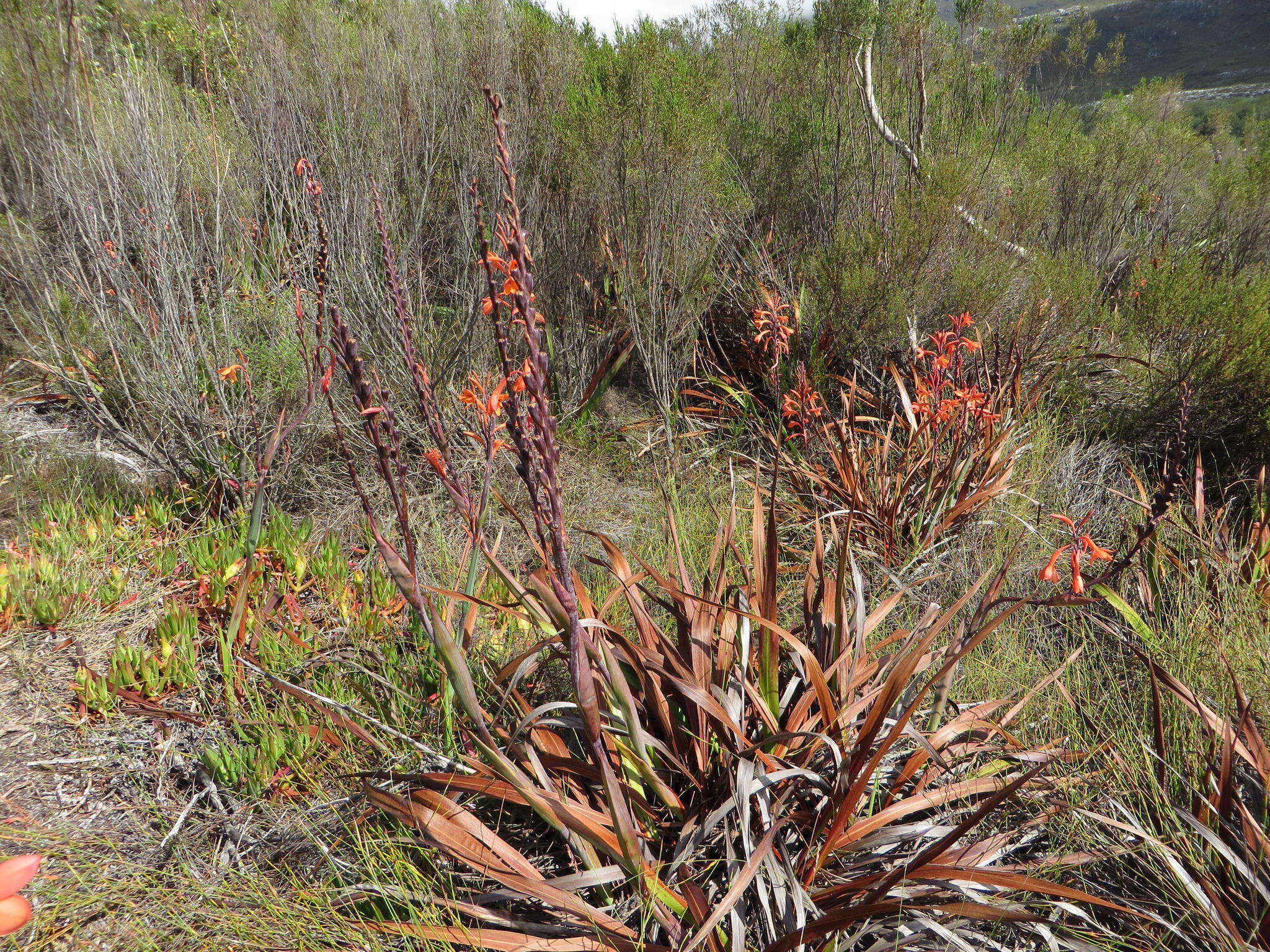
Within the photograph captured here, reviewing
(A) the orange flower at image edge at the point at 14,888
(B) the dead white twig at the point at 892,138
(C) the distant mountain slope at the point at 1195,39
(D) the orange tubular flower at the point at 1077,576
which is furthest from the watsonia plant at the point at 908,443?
(C) the distant mountain slope at the point at 1195,39

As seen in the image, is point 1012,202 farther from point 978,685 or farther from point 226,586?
point 226,586

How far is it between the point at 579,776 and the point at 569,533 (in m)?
1.96

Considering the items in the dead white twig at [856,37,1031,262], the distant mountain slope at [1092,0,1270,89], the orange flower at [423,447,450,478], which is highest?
the distant mountain slope at [1092,0,1270,89]

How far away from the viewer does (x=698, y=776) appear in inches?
76.9

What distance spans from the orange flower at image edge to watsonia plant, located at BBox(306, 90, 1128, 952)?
2.25 ft

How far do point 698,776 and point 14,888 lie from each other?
5.12 ft

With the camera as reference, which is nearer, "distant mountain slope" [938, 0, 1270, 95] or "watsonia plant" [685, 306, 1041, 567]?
"watsonia plant" [685, 306, 1041, 567]

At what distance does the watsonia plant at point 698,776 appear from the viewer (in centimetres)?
152

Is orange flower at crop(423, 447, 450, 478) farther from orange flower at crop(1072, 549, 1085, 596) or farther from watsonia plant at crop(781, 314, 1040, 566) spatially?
watsonia plant at crop(781, 314, 1040, 566)

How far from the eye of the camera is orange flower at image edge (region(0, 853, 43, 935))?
0.60 m

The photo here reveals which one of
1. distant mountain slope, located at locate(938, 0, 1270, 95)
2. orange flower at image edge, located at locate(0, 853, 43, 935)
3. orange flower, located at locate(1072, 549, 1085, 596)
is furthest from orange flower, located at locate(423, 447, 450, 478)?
distant mountain slope, located at locate(938, 0, 1270, 95)

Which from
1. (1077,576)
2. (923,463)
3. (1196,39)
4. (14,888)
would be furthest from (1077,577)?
(1196,39)

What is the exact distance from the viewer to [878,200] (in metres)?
5.30

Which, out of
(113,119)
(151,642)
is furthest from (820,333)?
(113,119)
